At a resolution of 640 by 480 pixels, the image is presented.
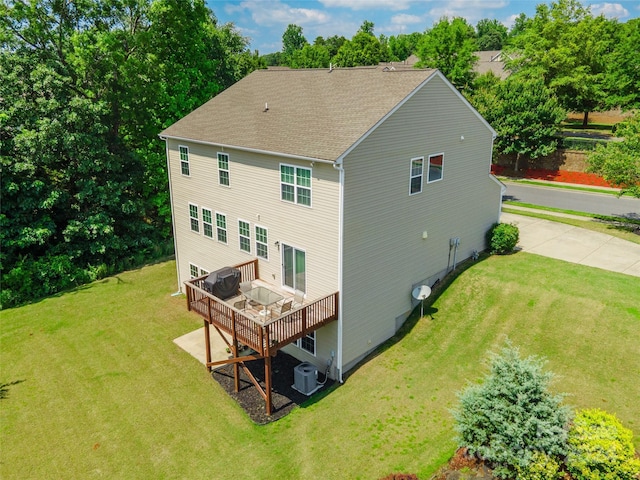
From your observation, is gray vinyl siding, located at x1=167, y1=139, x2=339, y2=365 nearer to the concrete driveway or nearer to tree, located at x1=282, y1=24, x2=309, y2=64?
the concrete driveway

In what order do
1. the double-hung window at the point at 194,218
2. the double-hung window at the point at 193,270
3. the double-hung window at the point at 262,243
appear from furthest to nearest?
the double-hung window at the point at 193,270 → the double-hung window at the point at 194,218 → the double-hung window at the point at 262,243

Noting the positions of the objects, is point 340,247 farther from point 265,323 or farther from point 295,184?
point 265,323

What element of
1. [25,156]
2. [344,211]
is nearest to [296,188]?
[344,211]

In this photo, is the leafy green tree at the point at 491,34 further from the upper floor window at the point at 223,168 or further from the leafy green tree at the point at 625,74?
the upper floor window at the point at 223,168

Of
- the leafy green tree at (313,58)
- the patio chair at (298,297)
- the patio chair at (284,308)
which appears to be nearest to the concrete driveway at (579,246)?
the patio chair at (298,297)

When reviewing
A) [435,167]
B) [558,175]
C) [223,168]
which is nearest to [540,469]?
[435,167]

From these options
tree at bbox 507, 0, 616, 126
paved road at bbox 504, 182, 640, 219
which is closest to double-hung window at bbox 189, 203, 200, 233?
paved road at bbox 504, 182, 640, 219

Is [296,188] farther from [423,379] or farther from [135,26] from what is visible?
[135,26]
